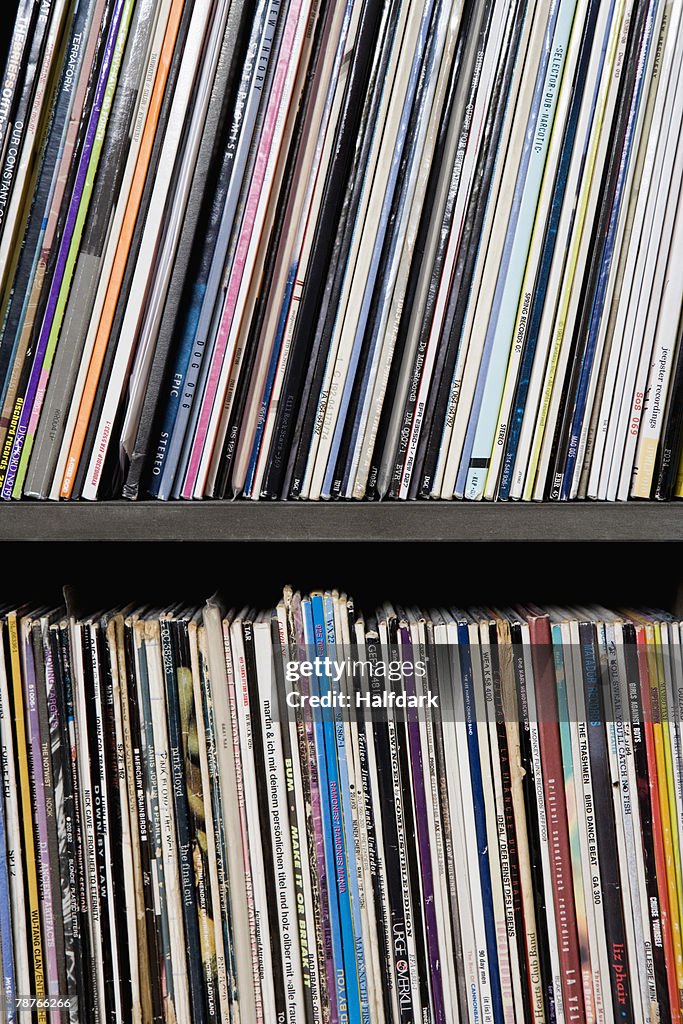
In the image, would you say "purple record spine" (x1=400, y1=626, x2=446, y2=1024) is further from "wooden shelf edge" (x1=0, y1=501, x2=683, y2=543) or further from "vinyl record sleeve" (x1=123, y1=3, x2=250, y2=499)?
"vinyl record sleeve" (x1=123, y1=3, x2=250, y2=499)

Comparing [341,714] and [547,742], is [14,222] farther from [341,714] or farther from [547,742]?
[547,742]

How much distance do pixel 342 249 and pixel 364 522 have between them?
0.77 ft

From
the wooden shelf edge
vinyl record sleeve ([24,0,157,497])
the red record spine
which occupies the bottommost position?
the red record spine

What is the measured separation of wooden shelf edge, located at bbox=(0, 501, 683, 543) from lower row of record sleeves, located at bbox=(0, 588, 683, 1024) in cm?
7

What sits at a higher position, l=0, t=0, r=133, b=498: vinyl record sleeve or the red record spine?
l=0, t=0, r=133, b=498: vinyl record sleeve

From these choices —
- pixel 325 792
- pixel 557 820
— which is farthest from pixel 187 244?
pixel 557 820

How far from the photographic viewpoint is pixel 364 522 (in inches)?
25.7

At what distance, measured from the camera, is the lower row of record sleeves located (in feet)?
2.19

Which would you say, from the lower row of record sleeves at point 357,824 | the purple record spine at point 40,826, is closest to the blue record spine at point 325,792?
the lower row of record sleeves at point 357,824

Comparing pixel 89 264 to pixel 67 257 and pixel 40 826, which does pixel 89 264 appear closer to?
pixel 67 257

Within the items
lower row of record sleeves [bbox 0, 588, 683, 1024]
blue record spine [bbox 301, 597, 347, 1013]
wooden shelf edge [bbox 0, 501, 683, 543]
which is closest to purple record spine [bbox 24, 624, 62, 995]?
lower row of record sleeves [bbox 0, 588, 683, 1024]

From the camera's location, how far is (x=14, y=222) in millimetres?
661

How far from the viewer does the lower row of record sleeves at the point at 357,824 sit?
0.67m

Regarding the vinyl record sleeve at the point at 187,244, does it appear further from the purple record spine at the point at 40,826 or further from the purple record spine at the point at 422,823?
the purple record spine at the point at 422,823
